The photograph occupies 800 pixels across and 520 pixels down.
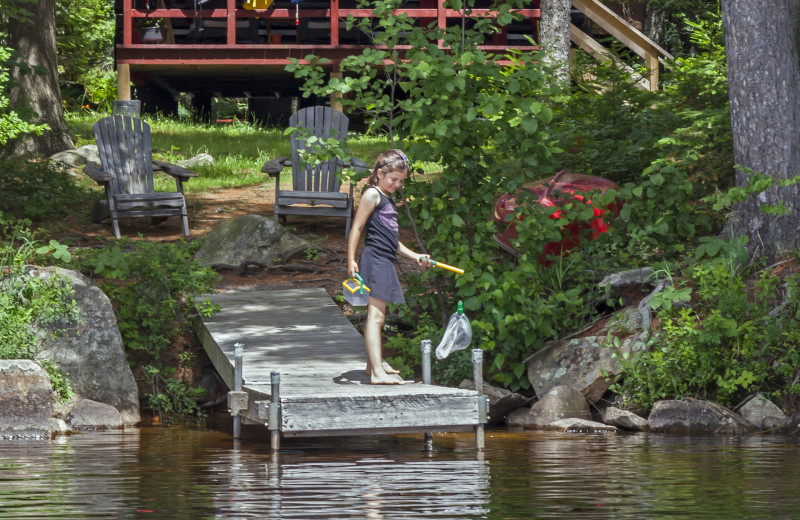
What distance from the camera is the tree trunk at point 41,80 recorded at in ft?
55.2

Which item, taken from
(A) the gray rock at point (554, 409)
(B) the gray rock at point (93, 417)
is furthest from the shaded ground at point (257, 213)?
(B) the gray rock at point (93, 417)

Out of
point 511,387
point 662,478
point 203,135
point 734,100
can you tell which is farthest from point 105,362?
point 203,135

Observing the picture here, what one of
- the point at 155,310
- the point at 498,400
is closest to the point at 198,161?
the point at 155,310

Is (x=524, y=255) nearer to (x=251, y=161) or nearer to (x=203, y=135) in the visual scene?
(x=251, y=161)

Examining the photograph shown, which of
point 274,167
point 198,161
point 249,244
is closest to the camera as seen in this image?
point 249,244

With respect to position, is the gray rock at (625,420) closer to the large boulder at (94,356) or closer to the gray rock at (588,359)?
the gray rock at (588,359)

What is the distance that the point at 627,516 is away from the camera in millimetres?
4824

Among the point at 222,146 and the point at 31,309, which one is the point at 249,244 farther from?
the point at 222,146

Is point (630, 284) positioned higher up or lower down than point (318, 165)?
lower down

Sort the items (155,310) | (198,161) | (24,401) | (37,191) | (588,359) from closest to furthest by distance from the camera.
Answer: (24,401), (588,359), (155,310), (37,191), (198,161)

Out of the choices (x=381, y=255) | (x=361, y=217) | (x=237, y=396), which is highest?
(x=361, y=217)

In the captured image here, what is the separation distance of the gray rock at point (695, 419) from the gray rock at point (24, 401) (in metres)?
4.22

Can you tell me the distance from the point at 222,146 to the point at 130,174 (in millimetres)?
5477

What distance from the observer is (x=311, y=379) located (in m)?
7.64
